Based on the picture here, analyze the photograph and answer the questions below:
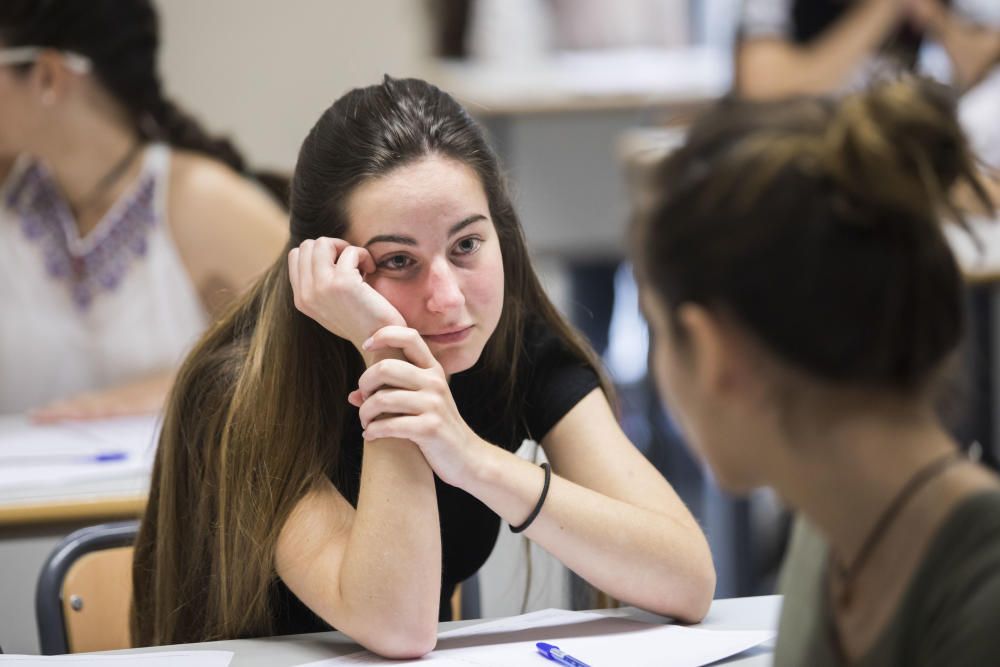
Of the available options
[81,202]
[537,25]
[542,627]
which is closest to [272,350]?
[542,627]

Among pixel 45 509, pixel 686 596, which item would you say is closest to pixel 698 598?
pixel 686 596

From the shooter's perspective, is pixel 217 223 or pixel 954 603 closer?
pixel 954 603

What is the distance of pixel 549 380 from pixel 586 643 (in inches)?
13.7

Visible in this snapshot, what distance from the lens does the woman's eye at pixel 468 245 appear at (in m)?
1.31

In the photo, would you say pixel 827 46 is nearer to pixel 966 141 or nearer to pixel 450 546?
pixel 450 546

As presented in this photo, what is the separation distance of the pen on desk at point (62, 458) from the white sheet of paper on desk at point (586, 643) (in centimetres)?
101

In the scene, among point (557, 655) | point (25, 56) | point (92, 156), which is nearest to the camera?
point (557, 655)

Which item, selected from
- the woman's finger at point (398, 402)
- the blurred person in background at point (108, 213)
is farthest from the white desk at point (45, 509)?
the woman's finger at point (398, 402)

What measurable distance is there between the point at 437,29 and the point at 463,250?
381 cm

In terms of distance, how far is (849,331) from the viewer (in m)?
0.82

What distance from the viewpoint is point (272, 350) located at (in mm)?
1353

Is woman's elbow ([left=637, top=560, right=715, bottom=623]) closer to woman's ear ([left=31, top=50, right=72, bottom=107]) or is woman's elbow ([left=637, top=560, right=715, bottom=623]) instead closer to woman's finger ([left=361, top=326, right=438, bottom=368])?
woman's finger ([left=361, top=326, right=438, bottom=368])

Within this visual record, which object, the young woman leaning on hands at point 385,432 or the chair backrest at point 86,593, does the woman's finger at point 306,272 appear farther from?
the chair backrest at point 86,593

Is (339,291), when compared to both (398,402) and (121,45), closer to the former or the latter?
(398,402)
